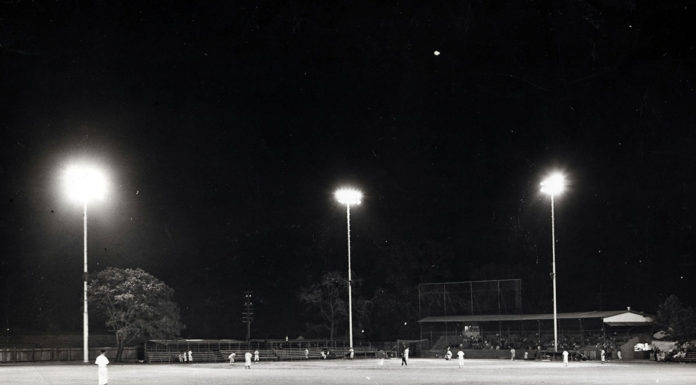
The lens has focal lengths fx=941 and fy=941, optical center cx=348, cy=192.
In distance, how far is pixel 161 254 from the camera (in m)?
95.5

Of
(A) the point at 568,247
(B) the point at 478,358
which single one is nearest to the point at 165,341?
(B) the point at 478,358

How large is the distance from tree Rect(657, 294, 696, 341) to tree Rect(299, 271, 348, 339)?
3295 centimetres

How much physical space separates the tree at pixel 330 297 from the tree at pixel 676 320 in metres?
32.9

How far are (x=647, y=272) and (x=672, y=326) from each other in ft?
84.6

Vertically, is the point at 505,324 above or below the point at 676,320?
below

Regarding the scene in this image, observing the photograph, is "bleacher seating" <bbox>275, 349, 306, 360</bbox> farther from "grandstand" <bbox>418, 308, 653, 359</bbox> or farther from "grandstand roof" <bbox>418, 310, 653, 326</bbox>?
"grandstand roof" <bbox>418, 310, 653, 326</bbox>

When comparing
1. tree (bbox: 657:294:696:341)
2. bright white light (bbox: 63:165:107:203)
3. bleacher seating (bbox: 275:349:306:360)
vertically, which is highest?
bright white light (bbox: 63:165:107:203)

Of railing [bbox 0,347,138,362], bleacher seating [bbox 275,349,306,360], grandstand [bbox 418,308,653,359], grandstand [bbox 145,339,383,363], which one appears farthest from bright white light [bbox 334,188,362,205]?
railing [bbox 0,347,138,362]

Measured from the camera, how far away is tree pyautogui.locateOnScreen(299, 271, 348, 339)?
95.6 m

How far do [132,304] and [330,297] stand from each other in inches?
1124

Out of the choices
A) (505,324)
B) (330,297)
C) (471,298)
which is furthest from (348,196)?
(330,297)

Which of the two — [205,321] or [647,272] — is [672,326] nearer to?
[647,272]

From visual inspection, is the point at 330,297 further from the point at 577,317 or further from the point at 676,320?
the point at 676,320

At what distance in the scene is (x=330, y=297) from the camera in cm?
9638
